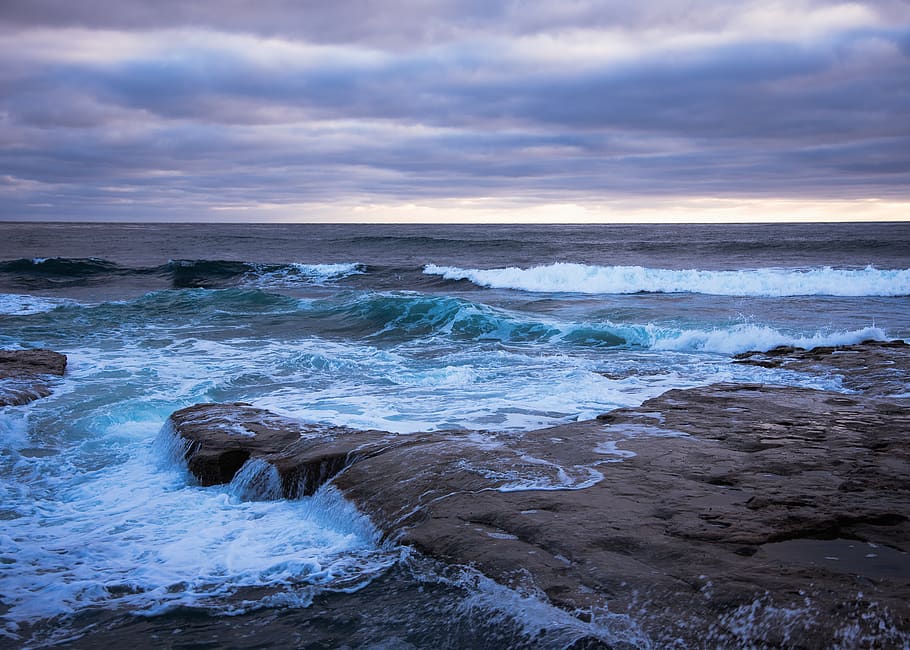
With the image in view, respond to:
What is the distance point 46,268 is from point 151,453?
95.2 ft

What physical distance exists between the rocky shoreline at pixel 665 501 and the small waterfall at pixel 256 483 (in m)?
0.02

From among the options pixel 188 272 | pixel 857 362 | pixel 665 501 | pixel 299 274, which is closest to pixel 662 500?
pixel 665 501

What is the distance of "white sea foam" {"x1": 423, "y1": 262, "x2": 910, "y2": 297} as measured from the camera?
21.5m

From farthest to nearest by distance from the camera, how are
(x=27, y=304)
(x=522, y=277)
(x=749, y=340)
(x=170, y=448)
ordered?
(x=522, y=277), (x=27, y=304), (x=749, y=340), (x=170, y=448)

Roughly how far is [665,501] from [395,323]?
12.1m

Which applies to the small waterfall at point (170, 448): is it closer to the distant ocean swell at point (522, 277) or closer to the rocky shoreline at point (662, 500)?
the rocky shoreline at point (662, 500)

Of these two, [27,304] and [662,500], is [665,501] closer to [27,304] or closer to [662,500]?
[662,500]

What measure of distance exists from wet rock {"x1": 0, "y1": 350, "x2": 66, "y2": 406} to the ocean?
0.21m

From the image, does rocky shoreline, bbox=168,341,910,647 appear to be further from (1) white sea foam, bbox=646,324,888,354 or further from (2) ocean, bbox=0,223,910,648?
(1) white sea foam, bbox=646,324,888,354

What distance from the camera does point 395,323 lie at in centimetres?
1581

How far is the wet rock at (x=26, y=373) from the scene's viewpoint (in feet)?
27.3

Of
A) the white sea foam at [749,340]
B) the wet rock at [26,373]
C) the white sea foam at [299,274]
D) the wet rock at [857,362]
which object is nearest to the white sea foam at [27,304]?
the white sea foam at [299,274]

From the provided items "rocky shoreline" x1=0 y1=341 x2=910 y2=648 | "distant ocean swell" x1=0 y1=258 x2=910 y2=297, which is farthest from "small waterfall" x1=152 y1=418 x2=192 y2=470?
"distant ocean swell" x1=0 y1=258 x2=910 y2=297

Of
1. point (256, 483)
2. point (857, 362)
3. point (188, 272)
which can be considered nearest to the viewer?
point (256, 483)
